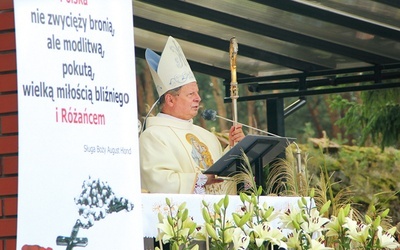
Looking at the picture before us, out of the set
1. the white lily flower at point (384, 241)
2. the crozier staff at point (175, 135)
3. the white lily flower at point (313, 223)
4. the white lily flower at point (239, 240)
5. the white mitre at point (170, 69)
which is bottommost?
the white lily flower at point (384, 241)

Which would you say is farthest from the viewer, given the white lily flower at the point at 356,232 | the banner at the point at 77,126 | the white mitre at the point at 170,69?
the white mitre at the point at 170,69

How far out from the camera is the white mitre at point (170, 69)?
8727 mm

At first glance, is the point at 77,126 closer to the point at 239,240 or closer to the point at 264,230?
the point at 239,240

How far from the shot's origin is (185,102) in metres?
8.78

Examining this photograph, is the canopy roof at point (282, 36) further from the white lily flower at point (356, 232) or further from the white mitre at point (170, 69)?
the white lily flower at point (356, 232)

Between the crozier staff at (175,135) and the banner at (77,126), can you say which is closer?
the banner at (77,126)

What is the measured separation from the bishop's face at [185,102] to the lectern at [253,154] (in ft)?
3.56

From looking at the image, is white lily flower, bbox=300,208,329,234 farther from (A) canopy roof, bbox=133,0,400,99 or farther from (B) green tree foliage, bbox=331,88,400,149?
(B) green tree foliage, bbox=331,88,400,149

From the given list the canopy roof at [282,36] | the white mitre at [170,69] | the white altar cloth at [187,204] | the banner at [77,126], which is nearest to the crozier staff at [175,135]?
the white mitre at [170,69]

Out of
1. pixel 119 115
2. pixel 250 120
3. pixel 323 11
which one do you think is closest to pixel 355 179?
pixel 323 11

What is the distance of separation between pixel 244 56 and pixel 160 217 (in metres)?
4.74

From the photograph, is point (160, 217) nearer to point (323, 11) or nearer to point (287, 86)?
point (323, 11)

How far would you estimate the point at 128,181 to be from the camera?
498 centimetres

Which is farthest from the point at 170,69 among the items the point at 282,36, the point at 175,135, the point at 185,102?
the point at 282,36
